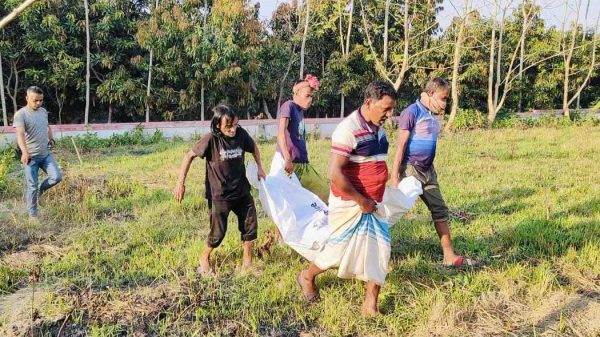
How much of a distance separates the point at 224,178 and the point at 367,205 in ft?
4.12

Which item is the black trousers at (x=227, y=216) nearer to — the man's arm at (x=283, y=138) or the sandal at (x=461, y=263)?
the man's arm at (x=283, y=138)

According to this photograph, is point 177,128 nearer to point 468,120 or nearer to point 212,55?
point 212,55

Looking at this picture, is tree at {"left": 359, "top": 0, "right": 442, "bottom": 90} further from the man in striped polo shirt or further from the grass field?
the man in striped polo shirt

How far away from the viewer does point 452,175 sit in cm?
766

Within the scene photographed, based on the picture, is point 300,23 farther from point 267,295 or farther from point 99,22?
point 267,295

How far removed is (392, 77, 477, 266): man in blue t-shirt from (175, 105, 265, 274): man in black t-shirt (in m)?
1.14

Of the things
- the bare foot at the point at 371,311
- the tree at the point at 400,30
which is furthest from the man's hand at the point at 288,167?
the tree at the point at 400,30

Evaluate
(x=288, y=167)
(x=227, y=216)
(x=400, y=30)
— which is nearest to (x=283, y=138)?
(x=288, y=167)

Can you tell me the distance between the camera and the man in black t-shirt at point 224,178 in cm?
364

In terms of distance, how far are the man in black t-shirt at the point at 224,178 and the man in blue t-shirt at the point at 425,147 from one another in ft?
3.73

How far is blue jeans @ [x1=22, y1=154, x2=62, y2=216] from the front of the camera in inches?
209

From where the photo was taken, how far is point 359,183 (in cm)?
297

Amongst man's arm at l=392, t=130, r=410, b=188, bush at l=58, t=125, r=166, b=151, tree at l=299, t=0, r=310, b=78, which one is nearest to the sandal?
man's arm at l=392, t=130, r=410, b=188

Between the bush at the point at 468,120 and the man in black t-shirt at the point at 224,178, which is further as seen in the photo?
the bush at the point at 468,120
